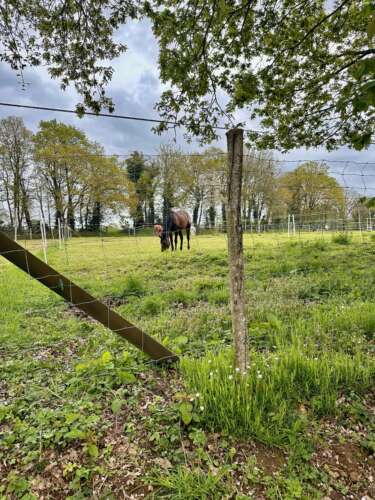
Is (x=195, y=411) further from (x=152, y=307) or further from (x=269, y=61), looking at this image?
(x=269, y=61)

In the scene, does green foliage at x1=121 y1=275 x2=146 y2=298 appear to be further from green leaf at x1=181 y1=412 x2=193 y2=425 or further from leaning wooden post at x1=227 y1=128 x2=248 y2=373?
green leaf at x1=181 y1=412 x2=193 y2=425

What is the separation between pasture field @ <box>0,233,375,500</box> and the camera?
4.77 ft

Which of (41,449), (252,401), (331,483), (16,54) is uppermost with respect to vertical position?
(16,54)

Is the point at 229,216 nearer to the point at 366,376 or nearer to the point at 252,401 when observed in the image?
the point at 252,401

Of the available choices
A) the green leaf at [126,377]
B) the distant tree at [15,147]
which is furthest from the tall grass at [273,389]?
the distant tree at [15,147]

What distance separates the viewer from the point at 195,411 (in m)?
1.82

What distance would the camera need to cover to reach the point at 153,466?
1526 mm

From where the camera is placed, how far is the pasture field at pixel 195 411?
57.2 inches

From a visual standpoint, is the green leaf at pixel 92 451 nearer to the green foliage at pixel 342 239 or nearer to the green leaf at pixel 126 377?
the green leaf at pixel 126 377

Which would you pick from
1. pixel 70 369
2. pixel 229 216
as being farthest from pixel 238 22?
pixel 70 369

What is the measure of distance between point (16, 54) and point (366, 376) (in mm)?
6055

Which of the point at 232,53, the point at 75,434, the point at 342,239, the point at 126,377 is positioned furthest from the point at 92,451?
the point at 342,239

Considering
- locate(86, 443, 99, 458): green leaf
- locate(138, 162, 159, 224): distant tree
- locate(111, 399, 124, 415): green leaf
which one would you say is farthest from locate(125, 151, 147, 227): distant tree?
locate(86, 443, 99, 458): green leaf

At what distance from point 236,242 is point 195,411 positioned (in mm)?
1298
